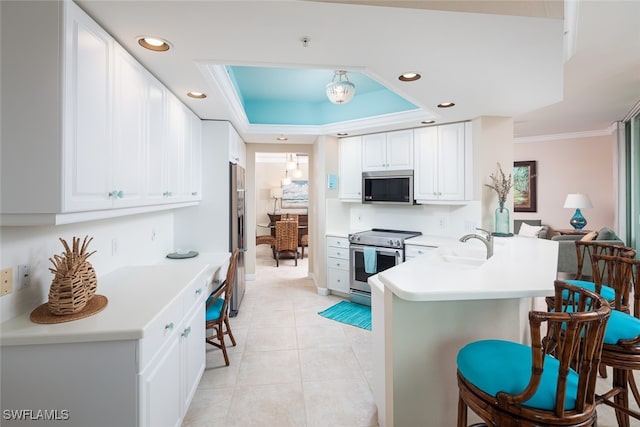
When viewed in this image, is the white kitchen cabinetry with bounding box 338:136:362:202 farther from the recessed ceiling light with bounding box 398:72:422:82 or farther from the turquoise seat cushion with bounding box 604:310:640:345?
the turquoise seat cushion with bounding box 604:310:640:345

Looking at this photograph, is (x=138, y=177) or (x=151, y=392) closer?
(x=151, y=392)

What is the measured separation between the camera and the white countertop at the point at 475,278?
4.91ft

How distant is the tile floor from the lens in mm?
2078

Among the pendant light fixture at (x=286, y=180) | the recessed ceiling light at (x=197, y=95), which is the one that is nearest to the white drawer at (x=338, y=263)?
the recessed ceiling light at (x=197, y=95)

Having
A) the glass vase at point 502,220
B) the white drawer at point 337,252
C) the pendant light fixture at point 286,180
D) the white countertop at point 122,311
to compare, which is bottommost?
the white drawer at point 337,252

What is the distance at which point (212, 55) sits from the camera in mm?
1955

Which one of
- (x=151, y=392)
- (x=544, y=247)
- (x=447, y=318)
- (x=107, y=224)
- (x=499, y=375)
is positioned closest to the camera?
(x=499, y=375)

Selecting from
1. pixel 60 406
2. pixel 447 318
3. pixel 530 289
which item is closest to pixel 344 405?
pixel 447 318

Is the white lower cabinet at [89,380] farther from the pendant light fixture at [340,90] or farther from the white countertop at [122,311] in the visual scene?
the pendant light fixture at [340,90]

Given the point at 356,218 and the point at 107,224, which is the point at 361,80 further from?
A: the point at 107,224

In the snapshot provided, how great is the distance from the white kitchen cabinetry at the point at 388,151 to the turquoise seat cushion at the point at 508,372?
3.00m

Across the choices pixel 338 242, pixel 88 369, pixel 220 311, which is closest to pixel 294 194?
pixel 338 242

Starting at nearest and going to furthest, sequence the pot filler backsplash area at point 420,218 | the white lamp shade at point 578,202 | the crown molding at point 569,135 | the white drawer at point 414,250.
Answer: the white drawer at point 414,250 → the pot filler backsplash area at point 420,218 → the white lamp shade at point 578,202 → the crown molding at point 569,135

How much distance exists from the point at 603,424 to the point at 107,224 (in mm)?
3526
